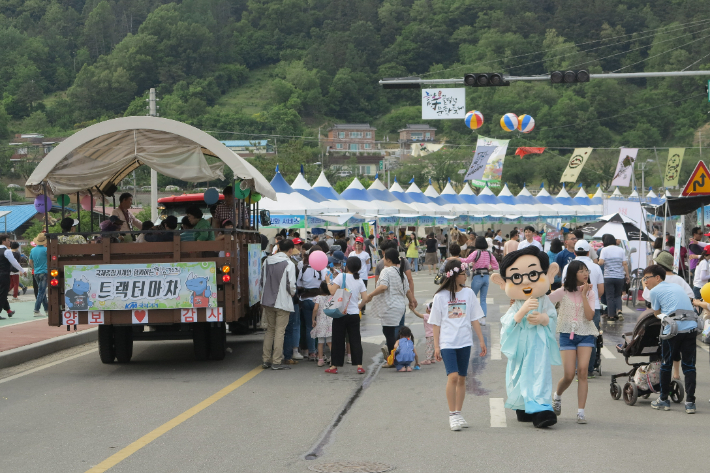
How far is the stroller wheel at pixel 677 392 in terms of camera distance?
908 cm

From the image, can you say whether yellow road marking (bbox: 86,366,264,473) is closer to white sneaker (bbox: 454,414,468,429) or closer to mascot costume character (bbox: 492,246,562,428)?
A: white sneaker (bbox: 454,414,468,429)

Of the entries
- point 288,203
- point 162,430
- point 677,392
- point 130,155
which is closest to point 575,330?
point 677,392

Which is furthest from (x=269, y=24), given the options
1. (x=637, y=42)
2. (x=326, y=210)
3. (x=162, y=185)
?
(x=326, y=210)

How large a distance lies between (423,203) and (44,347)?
107 ft

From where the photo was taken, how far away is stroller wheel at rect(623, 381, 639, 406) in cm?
898

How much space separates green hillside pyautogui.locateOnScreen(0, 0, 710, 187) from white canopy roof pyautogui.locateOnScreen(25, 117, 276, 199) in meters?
72.6

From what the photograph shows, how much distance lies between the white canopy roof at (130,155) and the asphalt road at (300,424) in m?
2.69

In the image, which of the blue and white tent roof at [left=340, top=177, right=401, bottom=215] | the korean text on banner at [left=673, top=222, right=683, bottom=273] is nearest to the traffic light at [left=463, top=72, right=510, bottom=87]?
the korean text on banner at [left=673, top=222, right=683, bottom=273]

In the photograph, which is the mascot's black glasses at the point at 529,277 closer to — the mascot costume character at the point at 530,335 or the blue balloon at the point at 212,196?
the mascot costume character at the point at 530,335

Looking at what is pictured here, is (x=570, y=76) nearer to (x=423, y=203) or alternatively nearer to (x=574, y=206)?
(x=423, y=203)

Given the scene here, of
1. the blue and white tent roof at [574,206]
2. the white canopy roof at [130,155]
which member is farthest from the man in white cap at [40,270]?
the blue and white tent roof at [574,206]

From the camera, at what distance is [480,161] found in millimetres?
43344

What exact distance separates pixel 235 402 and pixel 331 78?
135m

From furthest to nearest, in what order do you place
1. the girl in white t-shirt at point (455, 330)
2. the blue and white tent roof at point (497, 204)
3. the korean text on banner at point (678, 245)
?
the blue and white tent roof at point (497, 204)
the korean text on banner at point (678, 245)
the girl in white t-shirt at point (455, 330)
